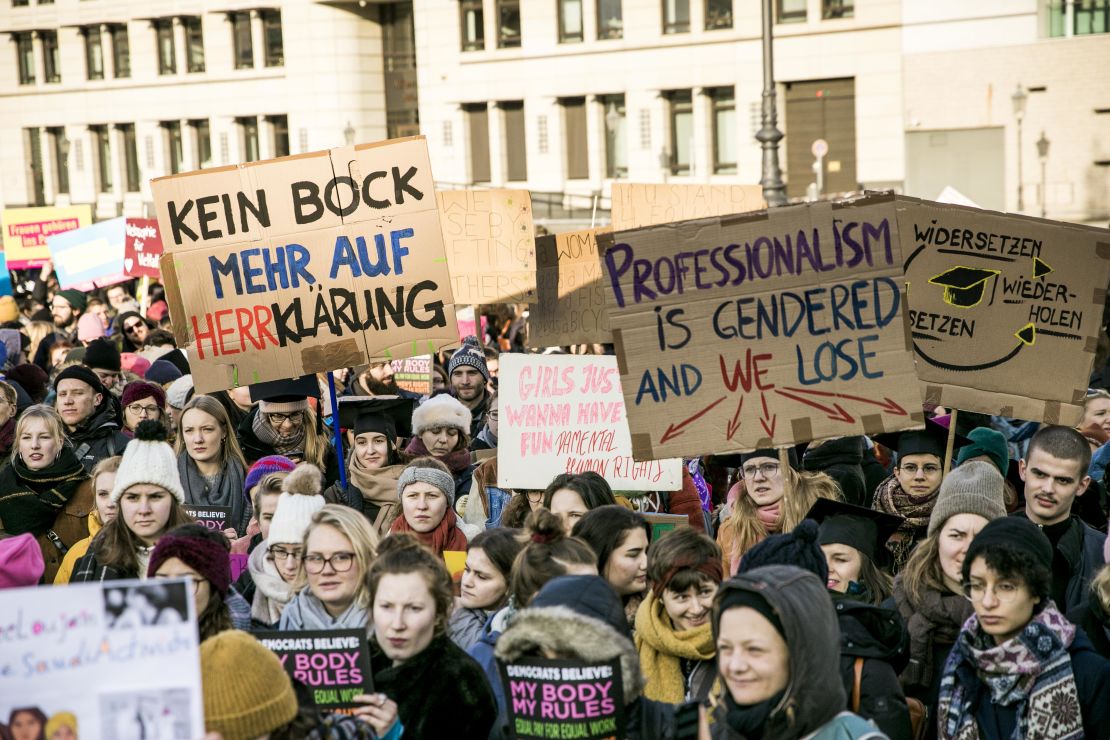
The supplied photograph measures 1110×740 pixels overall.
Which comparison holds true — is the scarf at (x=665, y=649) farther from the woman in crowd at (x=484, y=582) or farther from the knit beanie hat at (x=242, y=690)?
the knit beanie hat at (x=242, y=690)

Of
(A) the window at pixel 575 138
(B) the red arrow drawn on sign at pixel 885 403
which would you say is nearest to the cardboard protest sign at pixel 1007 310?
(B) the red arrow drawn on sign at pixel 885 403

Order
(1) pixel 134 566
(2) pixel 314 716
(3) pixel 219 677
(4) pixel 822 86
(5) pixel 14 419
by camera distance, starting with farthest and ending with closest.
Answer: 1. (4) pixel 822 86
2. (5) pixel 14 419
3. (1) pixel 134 566
4. (2) pixel 314 716
5. (3) pixel 219 677

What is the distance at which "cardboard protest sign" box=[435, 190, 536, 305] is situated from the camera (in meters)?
11.1

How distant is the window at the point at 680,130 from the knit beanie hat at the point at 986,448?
34.9 m

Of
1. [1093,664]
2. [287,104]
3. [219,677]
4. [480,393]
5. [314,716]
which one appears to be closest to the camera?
[219,677]

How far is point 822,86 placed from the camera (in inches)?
1565

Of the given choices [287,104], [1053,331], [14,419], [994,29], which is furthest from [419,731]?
[287,104]

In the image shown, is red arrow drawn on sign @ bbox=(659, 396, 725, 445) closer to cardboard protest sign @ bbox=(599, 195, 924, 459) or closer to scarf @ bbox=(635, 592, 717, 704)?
cardboard protest sign @ bbox=(599, 195, 924, 459)

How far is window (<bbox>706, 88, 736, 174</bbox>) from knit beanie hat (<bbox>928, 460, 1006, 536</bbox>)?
1408 inches

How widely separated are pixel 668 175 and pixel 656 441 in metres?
35.7

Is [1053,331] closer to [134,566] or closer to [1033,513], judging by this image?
[1033,513]

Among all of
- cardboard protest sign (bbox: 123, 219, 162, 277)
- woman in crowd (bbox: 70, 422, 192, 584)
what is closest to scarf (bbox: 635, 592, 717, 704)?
woman in crowd (bbox: 70, 422, 192, 584)

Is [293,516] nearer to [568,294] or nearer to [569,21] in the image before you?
[568,294]

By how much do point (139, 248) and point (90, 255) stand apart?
744mm
